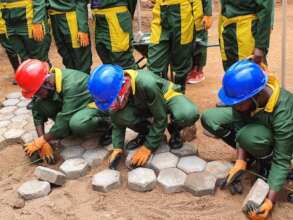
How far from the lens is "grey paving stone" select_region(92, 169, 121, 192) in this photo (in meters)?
3.39

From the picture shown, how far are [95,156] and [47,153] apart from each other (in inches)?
16.8

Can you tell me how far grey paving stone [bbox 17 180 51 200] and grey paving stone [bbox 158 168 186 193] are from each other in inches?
35.2

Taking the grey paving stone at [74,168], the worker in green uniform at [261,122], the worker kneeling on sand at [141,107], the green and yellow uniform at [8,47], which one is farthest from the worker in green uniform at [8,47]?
the worker in green uniform at [261,122]

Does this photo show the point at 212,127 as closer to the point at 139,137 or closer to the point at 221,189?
the point at 221,189

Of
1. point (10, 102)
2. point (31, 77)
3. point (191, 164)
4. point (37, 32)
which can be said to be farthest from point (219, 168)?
point (10, 102)

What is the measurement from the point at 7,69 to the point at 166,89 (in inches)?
170

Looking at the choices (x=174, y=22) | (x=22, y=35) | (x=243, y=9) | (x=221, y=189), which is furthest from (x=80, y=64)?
(x=221, y=189)

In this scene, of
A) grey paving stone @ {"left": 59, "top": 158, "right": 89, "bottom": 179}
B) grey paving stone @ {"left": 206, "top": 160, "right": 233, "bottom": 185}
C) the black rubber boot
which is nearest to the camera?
grey paving stone @ {"left": 206, "top": 160, "right": 233, "bottom": 185}

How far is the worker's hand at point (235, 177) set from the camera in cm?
315

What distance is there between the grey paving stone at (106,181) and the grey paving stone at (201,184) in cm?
55

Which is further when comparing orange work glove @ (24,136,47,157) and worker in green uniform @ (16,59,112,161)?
orange work glove @ (24,136,47,157)

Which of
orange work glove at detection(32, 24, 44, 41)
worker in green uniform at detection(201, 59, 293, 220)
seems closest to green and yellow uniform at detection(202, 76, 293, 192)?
worker in green uniform at detection(201, 59, 293, 220)

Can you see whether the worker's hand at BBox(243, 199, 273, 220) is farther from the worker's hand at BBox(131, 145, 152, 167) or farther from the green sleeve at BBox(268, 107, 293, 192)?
the worker's hand at BBox(131, 145, 152, 167)

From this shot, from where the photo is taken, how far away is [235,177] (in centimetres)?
315
